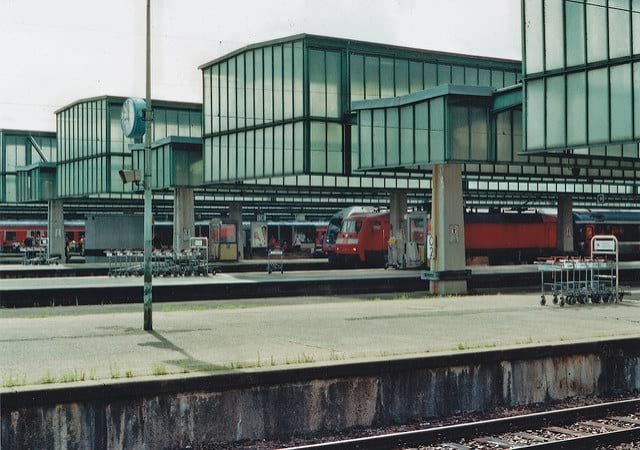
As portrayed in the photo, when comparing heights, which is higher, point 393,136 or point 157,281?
point 393,136

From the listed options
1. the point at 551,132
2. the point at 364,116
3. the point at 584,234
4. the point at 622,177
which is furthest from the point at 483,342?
the point at 584,234

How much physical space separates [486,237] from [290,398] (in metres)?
39.0

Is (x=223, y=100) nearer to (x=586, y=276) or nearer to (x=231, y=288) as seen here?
(x=231, y=288)

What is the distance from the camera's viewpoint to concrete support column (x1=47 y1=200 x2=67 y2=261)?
59.9m

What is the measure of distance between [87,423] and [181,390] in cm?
126

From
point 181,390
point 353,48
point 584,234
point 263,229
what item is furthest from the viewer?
point 263,229

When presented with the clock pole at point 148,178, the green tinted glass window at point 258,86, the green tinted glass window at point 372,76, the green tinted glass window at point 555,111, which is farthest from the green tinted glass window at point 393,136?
the clock pole at point 148,178

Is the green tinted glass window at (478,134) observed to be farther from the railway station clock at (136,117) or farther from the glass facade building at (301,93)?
the railway station clock at (136,117)

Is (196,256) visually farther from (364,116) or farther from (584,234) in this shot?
(584,234)

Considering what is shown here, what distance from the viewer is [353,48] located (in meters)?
41.6

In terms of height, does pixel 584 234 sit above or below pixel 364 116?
below

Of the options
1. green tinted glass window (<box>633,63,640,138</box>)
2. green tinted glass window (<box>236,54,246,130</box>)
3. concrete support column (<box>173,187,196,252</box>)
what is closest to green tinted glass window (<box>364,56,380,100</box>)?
green tinted glass window (<box>236,54,246,130</box>)

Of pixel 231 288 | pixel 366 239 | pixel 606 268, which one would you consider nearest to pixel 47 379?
pixel 606 268

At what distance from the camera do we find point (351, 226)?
49.6 meters
